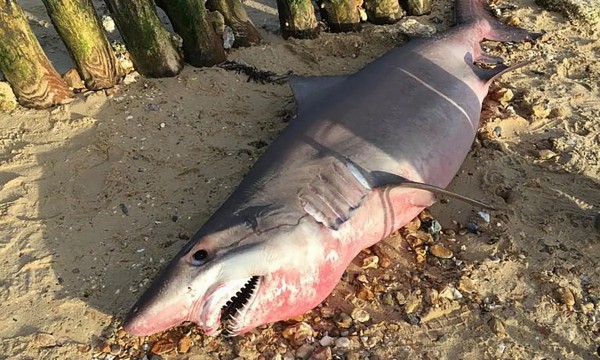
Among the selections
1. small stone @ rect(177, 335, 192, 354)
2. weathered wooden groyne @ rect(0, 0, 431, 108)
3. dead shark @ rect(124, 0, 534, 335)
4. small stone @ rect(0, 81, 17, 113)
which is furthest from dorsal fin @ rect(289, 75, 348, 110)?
small stone @ rect(0, 81, 17, 113)

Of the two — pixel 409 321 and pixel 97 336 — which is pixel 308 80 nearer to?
pixel 409 321

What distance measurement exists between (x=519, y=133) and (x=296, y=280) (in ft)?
7.98

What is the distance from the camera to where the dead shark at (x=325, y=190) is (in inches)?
115

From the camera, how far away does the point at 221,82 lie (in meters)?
5.16

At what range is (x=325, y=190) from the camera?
3350 millimetres

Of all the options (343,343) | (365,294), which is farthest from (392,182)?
(343,343)

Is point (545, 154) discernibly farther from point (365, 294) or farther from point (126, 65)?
point (126, 65)

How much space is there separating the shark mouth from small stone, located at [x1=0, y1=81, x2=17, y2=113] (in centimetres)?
288

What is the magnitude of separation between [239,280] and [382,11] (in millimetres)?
3853

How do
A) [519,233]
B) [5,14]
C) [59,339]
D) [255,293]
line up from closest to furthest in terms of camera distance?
[255,293], [59,339], [519,233], [5,14]

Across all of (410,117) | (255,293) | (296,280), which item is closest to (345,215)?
(296,280)

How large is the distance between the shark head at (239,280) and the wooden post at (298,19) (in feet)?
9.91

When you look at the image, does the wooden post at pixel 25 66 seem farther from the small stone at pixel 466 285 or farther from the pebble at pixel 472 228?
the small stone at pixel 466 285

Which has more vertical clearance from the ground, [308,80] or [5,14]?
[5,14]
